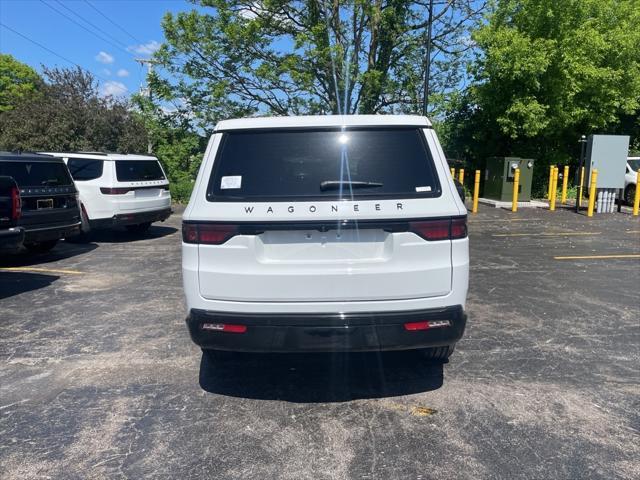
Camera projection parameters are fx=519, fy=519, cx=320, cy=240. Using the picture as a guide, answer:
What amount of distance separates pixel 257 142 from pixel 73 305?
3.89m

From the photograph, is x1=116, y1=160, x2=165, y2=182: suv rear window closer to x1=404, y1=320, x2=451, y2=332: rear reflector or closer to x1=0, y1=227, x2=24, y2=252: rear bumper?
x1=0, y1=227, x2=24, y2=252: rear bumper

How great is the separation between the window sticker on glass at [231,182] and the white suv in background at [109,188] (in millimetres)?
7649

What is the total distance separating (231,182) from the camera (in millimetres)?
3271

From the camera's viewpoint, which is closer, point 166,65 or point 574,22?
point 574,22

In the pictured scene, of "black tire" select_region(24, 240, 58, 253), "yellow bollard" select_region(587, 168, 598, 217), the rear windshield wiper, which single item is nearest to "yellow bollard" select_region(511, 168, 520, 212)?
"yellow bollard" select_region(587, 168, 598, 217)

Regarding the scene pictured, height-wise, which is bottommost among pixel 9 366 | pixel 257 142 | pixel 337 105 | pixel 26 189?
pixel 9 366

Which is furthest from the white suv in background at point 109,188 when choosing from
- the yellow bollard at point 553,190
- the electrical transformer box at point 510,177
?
the yellow bollard at point 553,190

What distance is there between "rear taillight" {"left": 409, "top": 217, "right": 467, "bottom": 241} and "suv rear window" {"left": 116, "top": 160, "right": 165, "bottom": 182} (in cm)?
844

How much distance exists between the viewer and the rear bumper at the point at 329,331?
124 inches

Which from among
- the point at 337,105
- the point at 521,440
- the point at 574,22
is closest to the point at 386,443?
the point at 521,440

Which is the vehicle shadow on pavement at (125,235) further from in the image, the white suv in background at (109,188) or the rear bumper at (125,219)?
the white suv in background at (109,188)

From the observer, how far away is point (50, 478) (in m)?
2.74

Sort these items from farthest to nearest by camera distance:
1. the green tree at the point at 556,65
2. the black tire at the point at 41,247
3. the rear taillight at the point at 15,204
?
the green tree at the point at 556,65, the black tire at the point at 41,247, the rear taillight at the point at 15,204

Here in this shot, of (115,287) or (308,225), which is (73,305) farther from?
(308,225)
